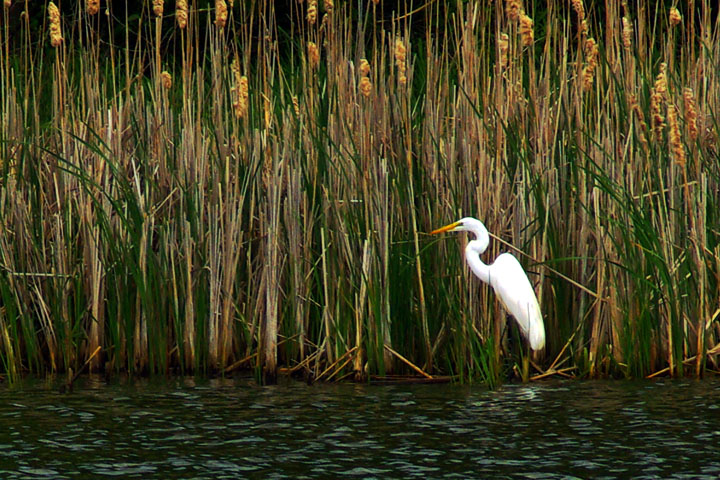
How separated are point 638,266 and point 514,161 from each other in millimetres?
745

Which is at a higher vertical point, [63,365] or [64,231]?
[64,231]

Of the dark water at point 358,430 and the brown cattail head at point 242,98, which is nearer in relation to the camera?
the dark water at point 358,430

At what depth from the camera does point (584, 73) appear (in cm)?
588

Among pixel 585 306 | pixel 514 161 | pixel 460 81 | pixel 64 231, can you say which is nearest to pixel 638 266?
pixel 585 306

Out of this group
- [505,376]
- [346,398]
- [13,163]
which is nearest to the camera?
[346,398]

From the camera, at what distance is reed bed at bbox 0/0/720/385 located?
5625 mm

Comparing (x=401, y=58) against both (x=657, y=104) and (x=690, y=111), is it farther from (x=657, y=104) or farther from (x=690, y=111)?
(x=690, y=111)

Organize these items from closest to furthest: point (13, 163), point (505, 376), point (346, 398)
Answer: point (346, 398), point (505, 376), point (13, 163)

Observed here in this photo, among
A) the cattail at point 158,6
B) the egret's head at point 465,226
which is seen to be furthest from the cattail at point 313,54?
the egret's head at point 465,226

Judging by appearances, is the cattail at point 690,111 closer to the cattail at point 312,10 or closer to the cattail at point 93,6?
the cattail at point 312,10

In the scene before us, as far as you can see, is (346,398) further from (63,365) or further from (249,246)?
(63,365)

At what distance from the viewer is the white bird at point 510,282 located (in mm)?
5398

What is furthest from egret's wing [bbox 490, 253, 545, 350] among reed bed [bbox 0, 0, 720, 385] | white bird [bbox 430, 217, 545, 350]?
reed bed [bbox 0, 0, 720, 385]

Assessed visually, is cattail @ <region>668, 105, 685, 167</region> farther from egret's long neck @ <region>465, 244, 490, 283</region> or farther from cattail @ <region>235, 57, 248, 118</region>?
cattail @ <region>235, 57, 248, 118</region>
